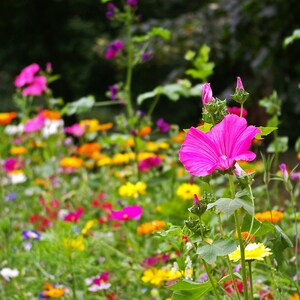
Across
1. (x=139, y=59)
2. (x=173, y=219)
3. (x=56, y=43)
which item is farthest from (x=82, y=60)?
(x=173, y=219)

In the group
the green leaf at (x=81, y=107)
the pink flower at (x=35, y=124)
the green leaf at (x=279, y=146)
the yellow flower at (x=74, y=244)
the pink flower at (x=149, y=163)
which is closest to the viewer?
the yellow flower at (x=74, y=244)

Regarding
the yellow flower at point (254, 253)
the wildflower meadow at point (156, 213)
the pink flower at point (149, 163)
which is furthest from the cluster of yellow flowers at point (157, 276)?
the pink flower at point (149, 163)

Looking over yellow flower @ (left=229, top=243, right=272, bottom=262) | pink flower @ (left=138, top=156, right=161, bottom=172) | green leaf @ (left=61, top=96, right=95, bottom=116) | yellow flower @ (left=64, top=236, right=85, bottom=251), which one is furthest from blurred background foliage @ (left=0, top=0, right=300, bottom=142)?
yellow flower @ (left=229, top=243, right=272, bottom=262)

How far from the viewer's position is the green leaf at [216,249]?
3.99 feet

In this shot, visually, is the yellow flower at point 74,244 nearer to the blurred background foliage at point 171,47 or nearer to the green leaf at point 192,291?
the green leaf at point 192,291

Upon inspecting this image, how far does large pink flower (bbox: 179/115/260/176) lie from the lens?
1202 millimetres

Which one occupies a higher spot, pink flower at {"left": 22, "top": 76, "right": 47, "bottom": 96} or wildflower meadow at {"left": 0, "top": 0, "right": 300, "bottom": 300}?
pink flower at {"left": 22, "top": 76, "right": 47, "bottom": 96}

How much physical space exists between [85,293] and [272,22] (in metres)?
2.06

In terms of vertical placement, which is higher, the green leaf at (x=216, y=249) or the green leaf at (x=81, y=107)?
the green leaf at (x=81, y=107)

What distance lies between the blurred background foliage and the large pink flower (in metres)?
2.55

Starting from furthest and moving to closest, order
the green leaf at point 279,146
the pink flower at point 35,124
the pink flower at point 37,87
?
the pink flower at point 35,124 → the pink flower at point 37,87 → the green leaf at point 279,146

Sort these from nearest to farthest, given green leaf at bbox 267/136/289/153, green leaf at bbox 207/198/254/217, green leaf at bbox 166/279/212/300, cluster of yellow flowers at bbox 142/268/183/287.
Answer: green leaf at bbox 207/198/254/217 → green leaf at bbox 166/279/212/300 → cluster of yellow flowers at bbox 142/268/183/287 → green leaf at bbox 267/136/289/153

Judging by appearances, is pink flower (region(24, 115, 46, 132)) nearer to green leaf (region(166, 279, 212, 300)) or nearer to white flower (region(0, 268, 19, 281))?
white flower (region(0, 268, 19, 281))

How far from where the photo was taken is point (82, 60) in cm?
876
